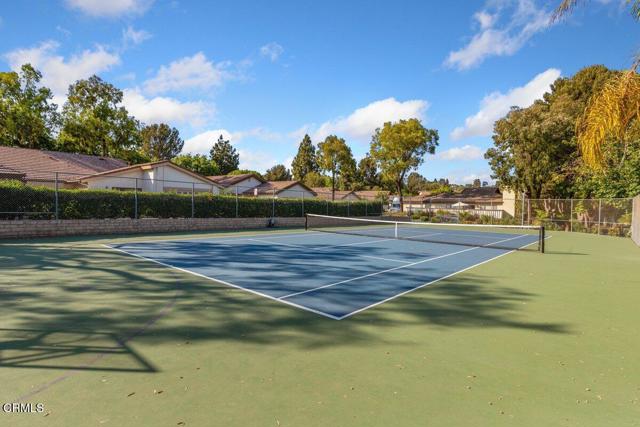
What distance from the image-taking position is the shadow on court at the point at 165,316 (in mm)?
4270

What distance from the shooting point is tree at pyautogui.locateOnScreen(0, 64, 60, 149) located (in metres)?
34.7

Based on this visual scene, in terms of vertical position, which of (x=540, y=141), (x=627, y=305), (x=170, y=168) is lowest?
(x=627, y=305)

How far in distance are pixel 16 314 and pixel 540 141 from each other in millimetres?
34525

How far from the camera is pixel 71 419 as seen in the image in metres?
2.88

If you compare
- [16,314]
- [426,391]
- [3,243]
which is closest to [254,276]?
[16,314]

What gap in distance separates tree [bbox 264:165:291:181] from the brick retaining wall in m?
76.7

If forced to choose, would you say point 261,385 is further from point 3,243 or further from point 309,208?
point 309,208

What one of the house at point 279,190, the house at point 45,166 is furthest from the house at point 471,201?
the house at point 45,166

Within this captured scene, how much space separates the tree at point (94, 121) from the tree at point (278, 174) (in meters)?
60.0

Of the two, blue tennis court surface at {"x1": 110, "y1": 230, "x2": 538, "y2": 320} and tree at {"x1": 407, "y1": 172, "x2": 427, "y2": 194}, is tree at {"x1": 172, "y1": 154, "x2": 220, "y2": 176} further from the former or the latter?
tree at {"x1": 407, "y1": 172, "x2": 427, "y2": 194}

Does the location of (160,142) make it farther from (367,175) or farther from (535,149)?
(535,149)

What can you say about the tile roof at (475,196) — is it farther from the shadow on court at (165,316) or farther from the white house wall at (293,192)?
the shadow on court at (165,316)

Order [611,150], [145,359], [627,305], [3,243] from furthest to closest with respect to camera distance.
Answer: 1. [611,150]
2. [3,243]
3. [627,305]
4. [145,359]

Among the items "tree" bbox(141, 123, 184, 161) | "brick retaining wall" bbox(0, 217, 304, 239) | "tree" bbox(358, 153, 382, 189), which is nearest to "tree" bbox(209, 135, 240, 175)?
"tree" bbox(141, 123, 184, 161)
